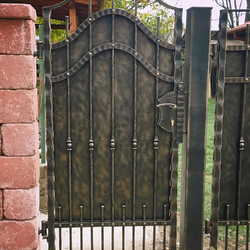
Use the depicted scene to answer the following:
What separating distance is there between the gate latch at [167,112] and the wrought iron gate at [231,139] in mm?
378

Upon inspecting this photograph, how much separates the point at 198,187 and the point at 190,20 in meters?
1.41

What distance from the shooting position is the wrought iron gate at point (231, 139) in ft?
8.57

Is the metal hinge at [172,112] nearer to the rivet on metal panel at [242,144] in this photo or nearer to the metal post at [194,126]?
the metal post at [194,126]

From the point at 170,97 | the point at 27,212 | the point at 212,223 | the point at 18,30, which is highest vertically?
the point at 18,30

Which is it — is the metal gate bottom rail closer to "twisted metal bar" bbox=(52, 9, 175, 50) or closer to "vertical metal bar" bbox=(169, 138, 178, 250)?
"vertical metal bar" bbox=(169, 138, 178, 250)

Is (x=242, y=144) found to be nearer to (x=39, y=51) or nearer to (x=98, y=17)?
(x=98, y=17)

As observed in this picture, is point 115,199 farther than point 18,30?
Yes

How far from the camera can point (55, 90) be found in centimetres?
256

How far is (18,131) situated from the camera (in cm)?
240

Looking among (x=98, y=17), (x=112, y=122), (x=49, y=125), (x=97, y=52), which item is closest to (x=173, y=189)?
(x=112, y=122)

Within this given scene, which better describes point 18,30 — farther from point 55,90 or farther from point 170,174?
point 170,174

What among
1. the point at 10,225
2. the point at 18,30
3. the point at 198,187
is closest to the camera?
the point at 18,30

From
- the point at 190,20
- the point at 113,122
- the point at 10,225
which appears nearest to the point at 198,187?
the point at 113,122

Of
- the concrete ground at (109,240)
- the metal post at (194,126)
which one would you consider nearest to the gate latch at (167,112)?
the metal post at (194,126)
